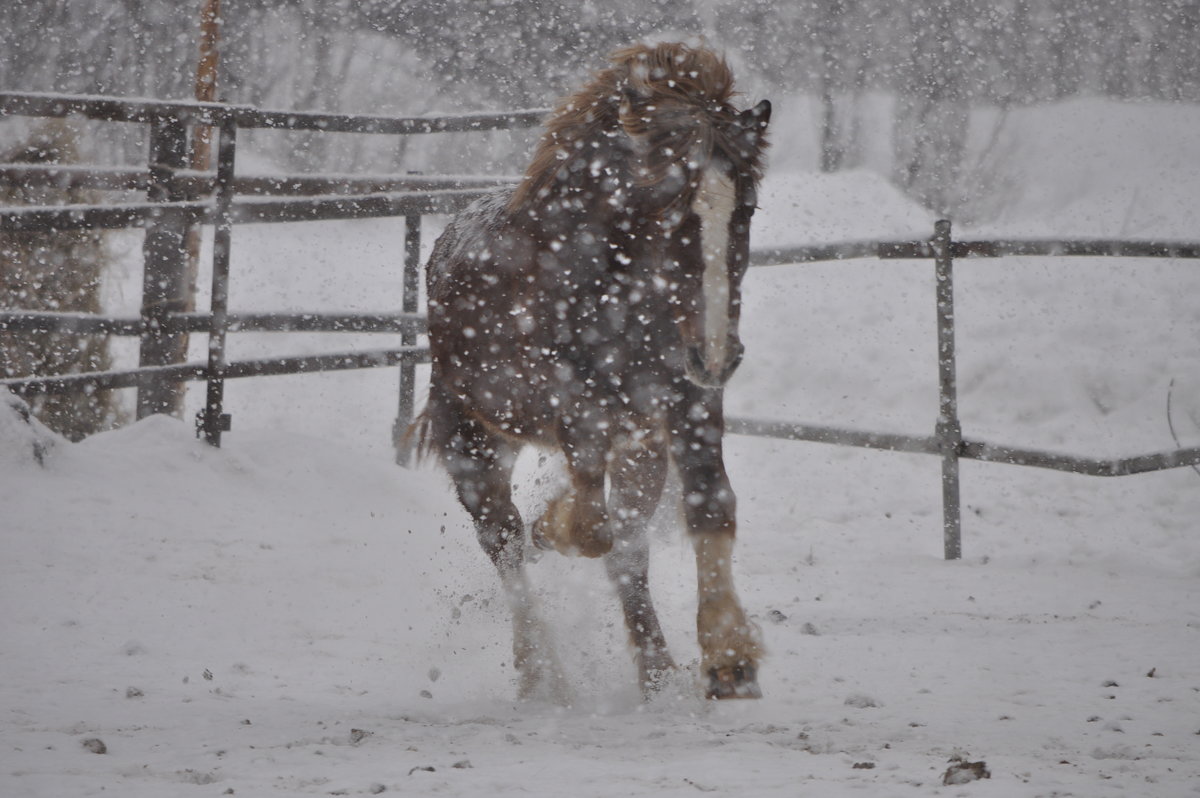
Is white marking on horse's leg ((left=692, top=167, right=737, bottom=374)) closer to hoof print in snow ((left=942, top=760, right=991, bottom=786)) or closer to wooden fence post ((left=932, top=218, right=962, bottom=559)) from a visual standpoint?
hoof print in snow ((left=942, top=760, right=991, bottom=786))

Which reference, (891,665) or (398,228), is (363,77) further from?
(891,665)

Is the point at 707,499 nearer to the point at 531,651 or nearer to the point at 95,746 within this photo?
the point at 531,651

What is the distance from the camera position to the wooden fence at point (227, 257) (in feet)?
15.4

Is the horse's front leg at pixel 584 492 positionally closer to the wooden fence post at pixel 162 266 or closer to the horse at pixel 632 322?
the horse at pixel 632 322

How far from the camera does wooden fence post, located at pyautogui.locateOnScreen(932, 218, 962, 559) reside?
4.70m

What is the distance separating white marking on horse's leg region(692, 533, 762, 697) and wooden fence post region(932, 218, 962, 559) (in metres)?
2.38

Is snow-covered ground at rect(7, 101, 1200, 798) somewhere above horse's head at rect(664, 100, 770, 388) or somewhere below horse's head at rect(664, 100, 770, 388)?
below

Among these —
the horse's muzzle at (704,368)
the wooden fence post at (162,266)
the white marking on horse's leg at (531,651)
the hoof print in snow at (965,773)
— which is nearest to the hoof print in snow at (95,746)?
the white marking on horse's leg at (531,651)

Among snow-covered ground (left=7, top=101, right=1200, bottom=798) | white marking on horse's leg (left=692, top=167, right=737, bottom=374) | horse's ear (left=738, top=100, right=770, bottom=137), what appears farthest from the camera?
horse's ear (left=738, top=100, right=770, bottom=137)

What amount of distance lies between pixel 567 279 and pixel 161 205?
317 centimetres

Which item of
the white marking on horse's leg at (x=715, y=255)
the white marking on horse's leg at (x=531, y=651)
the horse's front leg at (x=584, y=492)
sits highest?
the white marking on horse's leg at (x=715, y=255)

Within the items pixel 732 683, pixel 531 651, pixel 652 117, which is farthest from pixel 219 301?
pixel 732 683

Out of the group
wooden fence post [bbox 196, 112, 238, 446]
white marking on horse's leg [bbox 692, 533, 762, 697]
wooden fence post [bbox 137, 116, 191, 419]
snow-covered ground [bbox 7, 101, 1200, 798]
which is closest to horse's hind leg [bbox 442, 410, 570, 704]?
snow-covered ground [bbox 7, 101, 1200, 798]

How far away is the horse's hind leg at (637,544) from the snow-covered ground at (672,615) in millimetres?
132
